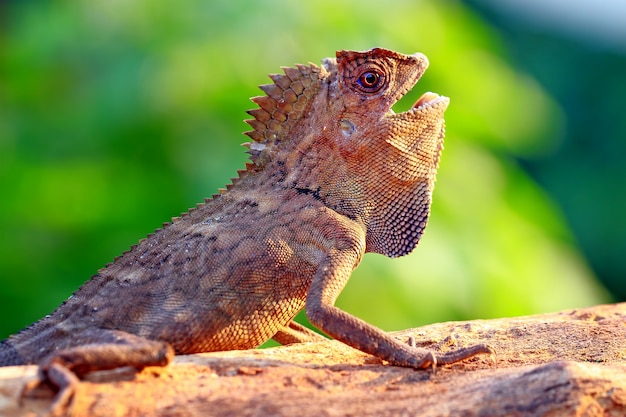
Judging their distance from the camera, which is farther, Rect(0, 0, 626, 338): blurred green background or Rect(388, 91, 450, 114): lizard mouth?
Rect(0, 0, 626, 338): blurred green background

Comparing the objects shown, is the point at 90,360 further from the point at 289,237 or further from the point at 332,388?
the point at 289,237

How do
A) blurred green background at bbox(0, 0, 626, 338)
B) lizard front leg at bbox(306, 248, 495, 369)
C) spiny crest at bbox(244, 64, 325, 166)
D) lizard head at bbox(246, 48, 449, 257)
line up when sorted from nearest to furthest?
lizard front leg at bbox(306, 248, 495, 369) < lizard head at bbox(246, 48, 449, 257) < spiny crest at bbox(244, 64, 325, 166) < blurred green background at bbox(0, 0, 626, 338)

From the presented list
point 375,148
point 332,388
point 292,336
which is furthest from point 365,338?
point 375,148

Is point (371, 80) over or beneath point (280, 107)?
over

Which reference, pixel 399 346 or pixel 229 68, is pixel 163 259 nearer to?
pixel 399 346

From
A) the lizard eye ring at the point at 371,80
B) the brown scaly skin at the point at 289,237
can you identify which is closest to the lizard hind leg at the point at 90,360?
the brown scaly skin at the point at 289,237

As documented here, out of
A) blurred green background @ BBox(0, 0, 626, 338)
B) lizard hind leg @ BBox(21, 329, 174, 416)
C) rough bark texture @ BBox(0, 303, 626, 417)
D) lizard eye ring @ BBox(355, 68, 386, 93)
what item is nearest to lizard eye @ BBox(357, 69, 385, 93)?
lizard eye ring @ BBox(355, 68, 386, 93)

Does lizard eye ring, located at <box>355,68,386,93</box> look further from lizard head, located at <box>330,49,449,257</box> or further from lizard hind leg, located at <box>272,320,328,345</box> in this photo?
lizard hind leg, located at <box>272,320,328,345</box>
